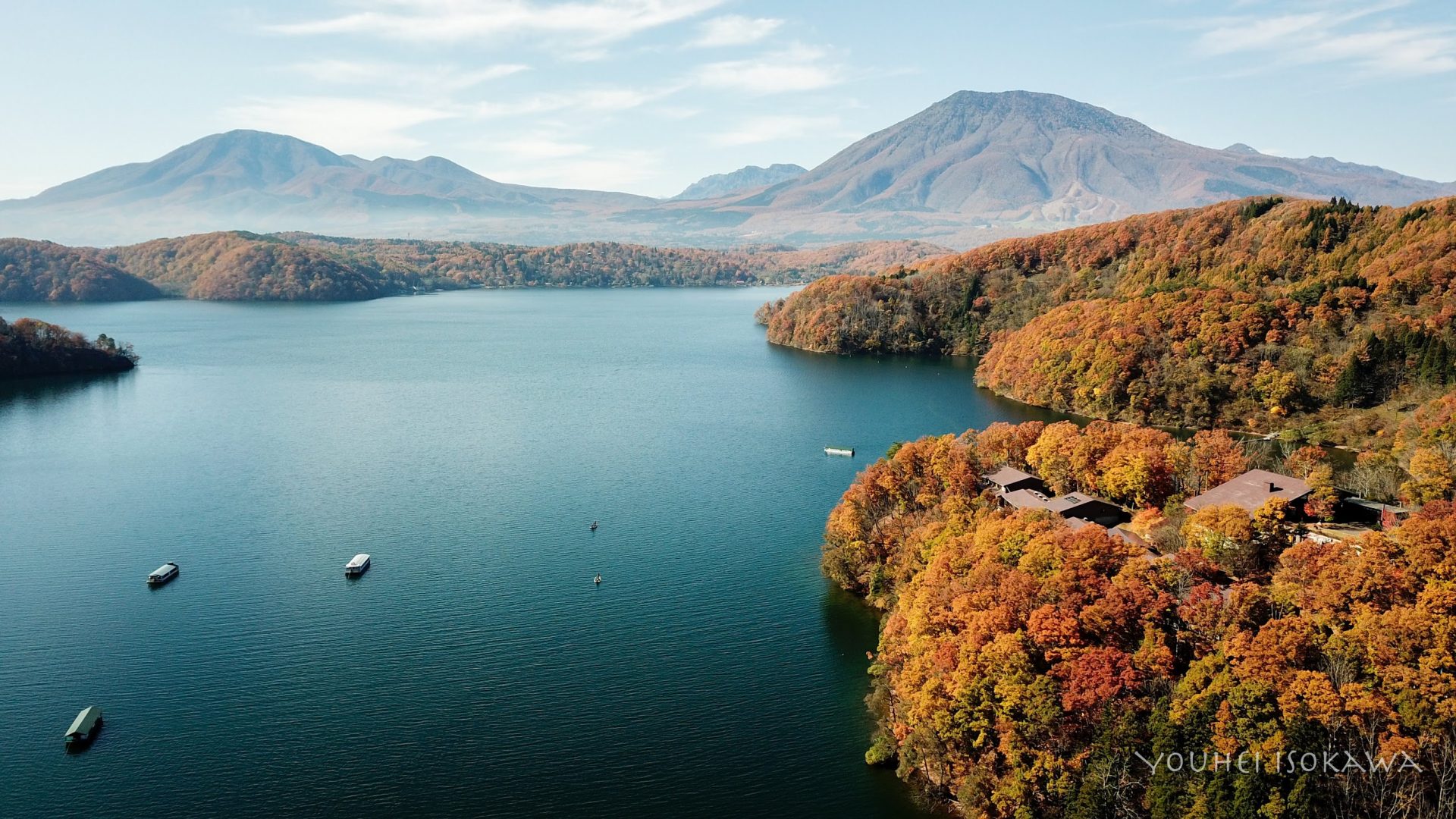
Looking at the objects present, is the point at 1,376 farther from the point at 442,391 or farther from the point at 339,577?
the point at 339,577

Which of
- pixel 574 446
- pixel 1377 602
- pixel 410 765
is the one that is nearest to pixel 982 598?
pixel 1377 602

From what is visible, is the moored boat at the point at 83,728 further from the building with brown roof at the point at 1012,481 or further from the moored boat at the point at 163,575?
the building with brown roof at the point at 1012,481

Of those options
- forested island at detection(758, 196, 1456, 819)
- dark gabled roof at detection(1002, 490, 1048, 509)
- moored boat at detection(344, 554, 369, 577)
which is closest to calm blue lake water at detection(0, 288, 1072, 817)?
moored boat at detection(344, 554, 369, 577)

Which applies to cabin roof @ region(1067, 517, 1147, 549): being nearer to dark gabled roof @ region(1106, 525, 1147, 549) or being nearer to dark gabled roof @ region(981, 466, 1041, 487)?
dark gabled roof @ region(1106, 525, 1147, 549)

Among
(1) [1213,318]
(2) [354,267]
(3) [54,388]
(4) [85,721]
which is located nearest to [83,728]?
(4) [85,721]

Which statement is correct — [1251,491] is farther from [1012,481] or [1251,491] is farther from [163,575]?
[163,575]

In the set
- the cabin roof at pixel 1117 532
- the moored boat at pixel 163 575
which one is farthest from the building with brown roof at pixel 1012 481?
the moored boat at pixel 163 575

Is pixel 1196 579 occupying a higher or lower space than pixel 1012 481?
higher
